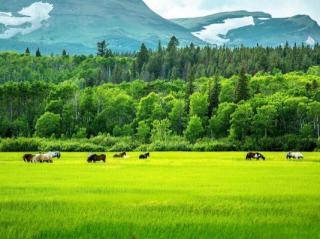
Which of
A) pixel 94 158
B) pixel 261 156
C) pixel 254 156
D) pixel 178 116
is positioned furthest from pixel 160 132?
pixel 94 158

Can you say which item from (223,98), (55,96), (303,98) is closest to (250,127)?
(303,98)

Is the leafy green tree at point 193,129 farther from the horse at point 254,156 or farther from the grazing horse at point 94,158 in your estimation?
the grazing horse at point 94,158

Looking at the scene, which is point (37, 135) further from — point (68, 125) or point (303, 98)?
point (303, 98)

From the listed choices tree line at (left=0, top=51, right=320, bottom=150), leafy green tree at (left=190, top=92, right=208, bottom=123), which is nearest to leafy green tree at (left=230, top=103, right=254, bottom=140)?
tree line at (left=0, top=51, right=320, bottom=150)

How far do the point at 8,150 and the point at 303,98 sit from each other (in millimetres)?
60914

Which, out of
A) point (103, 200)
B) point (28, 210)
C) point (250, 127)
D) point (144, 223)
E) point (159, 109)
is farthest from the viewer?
point (159, 109)

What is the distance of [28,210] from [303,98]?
106646 mm

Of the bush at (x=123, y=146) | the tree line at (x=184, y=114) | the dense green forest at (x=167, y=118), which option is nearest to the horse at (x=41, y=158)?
the dense green forest at (x=167, y=118)

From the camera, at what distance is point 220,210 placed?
19.5m

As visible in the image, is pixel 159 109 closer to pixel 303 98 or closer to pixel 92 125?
pixel 92 125

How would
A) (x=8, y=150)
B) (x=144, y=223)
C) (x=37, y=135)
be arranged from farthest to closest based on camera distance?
(x=37, y=135) → (x=8, y=150) → (x=144, y=223)

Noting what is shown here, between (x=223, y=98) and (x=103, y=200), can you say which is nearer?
(x=103, y=200)

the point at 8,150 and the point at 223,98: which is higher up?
the point at 223,98

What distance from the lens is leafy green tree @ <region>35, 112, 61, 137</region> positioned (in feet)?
421
